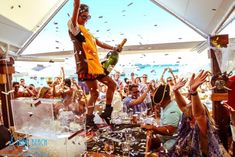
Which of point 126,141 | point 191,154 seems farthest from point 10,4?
point 191,154

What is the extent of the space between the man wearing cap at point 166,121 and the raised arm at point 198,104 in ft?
1.56

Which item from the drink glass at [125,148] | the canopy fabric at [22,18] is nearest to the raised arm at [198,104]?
the drink glass at [125,148]

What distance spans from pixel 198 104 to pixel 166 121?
74 centimetres

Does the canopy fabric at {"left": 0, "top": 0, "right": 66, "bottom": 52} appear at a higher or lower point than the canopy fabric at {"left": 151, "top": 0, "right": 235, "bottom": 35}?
higher

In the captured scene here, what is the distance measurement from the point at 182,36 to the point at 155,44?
71 centimetres

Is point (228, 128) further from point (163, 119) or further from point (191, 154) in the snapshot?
point (191, 154)

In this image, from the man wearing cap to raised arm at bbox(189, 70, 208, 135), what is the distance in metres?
0.47

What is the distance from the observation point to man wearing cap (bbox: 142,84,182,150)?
198cm

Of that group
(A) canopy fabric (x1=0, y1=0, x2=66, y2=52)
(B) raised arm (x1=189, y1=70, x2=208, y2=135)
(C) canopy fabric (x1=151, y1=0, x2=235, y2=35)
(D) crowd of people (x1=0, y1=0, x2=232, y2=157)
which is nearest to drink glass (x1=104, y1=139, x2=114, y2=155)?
(D) crowd of people (x1=0, y1=0, x2=232, y2=157)

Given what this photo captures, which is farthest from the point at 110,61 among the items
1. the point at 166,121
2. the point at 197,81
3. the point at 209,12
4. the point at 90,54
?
the point at 209,12

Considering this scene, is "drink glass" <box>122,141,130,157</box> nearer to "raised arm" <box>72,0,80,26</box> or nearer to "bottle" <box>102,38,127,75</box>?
"bottle" <box>102,38,127,75</box>

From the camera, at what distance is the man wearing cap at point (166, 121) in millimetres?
1981

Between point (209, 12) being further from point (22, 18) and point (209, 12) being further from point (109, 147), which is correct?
point (22, 18)

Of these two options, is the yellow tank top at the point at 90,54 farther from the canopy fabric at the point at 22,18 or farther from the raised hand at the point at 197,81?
the canopy fabric at the point at 22,18
